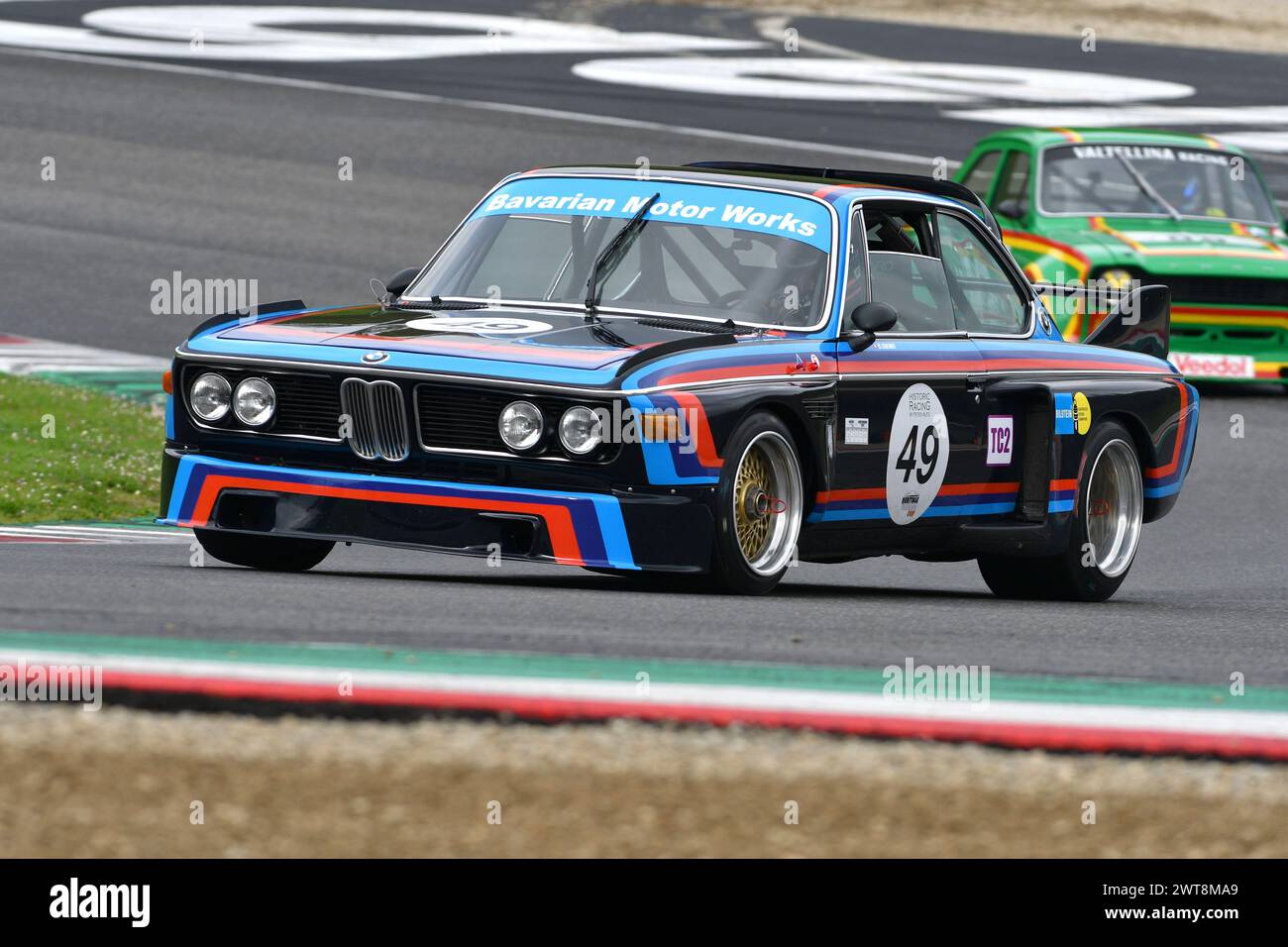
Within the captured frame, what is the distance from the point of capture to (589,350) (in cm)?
796

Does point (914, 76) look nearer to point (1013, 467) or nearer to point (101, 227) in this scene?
point (101, 227)

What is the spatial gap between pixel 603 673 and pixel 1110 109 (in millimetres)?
23823

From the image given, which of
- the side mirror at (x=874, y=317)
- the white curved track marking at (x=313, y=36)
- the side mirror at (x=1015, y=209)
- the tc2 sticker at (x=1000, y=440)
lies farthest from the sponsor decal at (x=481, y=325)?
the white curved track marking at (x=313, y=36)

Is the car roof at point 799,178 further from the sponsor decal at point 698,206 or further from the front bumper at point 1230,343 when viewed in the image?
the front bumper at point 1230,343

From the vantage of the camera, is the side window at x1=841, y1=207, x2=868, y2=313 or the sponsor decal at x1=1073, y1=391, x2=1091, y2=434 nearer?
the side window at x1=841, y1=207, x2=868, y2=313

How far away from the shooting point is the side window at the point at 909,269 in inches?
367

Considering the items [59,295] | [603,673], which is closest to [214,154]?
[59,295]

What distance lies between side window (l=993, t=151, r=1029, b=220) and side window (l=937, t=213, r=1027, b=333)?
6.82 meters

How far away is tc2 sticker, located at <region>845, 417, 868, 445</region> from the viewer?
8664 mm

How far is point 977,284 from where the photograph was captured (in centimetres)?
985

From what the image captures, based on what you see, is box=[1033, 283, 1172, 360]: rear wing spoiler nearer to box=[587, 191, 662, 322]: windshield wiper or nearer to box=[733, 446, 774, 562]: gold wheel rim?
box=[587, 191, 662, 322]: windshield wiper

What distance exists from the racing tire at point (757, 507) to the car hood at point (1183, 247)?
7.87m

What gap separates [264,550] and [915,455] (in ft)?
7.67

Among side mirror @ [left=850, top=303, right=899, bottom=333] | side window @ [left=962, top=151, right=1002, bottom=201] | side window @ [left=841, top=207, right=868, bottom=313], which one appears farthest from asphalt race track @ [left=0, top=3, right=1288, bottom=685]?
side window @ [left=962, top=151, right=1002, bottom=201]
